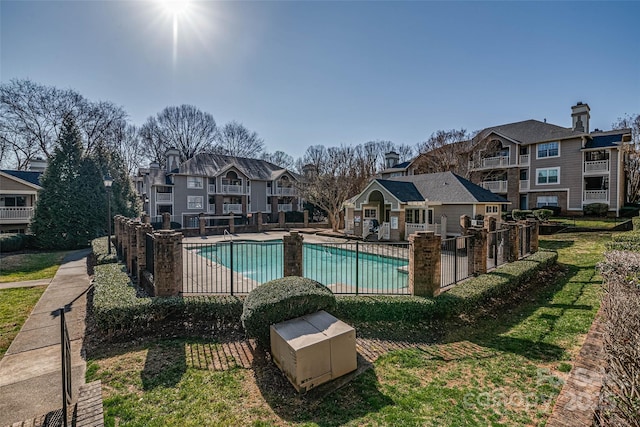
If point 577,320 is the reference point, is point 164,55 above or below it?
above

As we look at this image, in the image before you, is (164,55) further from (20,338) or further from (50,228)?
(50,228)

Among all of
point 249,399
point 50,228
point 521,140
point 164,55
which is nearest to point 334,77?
point 164,55

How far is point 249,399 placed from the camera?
3.84m

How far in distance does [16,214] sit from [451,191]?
32274mm

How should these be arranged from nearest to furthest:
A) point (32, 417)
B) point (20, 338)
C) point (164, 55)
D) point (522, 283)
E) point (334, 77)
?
point (32, 417) → point (20, 338) → point (522, 283) → point (164, 55) → point (334, 77)

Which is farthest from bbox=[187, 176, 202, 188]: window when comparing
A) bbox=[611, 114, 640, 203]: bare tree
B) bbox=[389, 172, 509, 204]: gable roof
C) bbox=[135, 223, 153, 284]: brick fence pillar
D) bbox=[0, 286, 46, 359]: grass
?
bbox=[611, 114, 640, 203]: bare tree

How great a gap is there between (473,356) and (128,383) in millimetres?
5644

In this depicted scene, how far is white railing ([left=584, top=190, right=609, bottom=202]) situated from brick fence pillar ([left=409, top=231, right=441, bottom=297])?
27.9 m

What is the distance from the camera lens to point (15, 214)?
2172 centimetres

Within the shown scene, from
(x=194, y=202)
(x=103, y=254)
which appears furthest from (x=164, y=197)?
(x=103, y=254)

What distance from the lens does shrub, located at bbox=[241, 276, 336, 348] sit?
186 inches

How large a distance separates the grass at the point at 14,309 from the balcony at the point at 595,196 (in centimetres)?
3614

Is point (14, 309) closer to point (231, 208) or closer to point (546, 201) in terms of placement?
Answer: point (231, 208)

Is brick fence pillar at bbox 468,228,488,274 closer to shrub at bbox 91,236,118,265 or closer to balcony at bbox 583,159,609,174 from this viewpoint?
shrub at bbox 91,236,118,265
